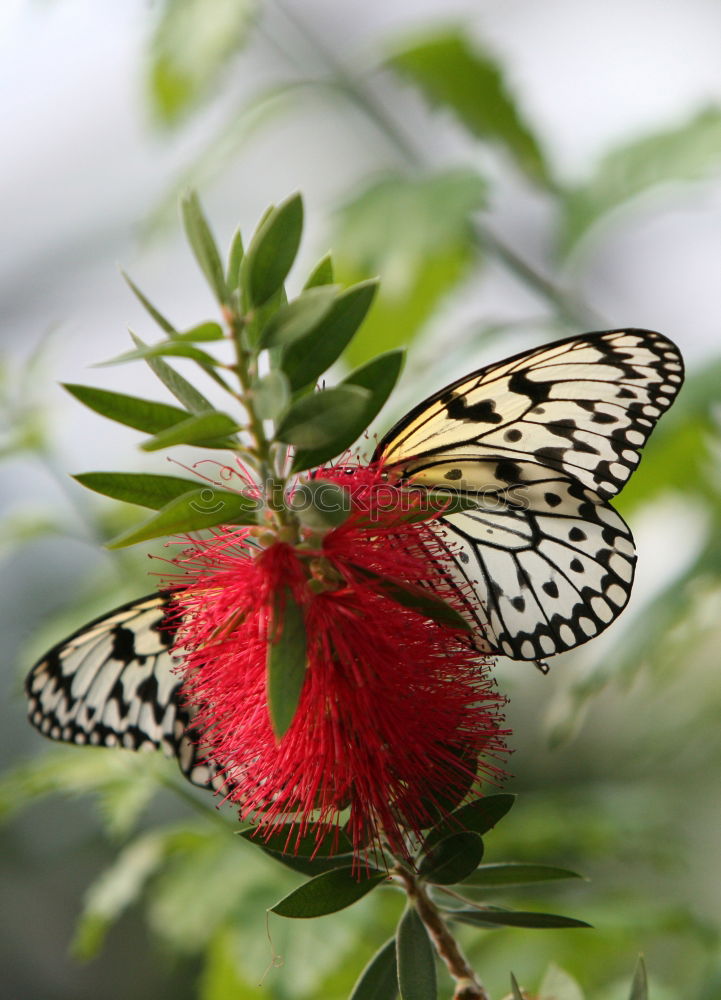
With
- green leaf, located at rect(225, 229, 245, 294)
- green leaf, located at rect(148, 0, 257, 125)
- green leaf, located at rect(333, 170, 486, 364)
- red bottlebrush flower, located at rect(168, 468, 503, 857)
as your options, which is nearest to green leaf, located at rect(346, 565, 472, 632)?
red bottlebrush flower, located at rect(168, 468, 503, 857)

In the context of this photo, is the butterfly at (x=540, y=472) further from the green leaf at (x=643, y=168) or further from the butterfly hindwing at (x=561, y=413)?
the green leaf at (x=643, y=168)

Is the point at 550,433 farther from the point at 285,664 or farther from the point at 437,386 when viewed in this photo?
the point at 437,386

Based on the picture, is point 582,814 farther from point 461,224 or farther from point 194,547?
point 194,547

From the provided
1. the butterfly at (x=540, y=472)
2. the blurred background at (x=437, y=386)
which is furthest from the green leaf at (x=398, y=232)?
the butterfly at (x=540, y=472)

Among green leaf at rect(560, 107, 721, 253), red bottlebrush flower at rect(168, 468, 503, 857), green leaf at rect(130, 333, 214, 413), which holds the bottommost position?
red bottlebrush flower at rect(168, 468, 503, 857)

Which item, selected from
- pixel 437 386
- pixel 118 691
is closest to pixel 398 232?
pixel 437 386

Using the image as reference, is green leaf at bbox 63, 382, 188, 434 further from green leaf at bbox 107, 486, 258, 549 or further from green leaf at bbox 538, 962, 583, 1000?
green leaf at bbox 538, 962, 583, 1000

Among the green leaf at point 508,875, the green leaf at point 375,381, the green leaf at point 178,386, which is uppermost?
the green leaf at point 178,386
